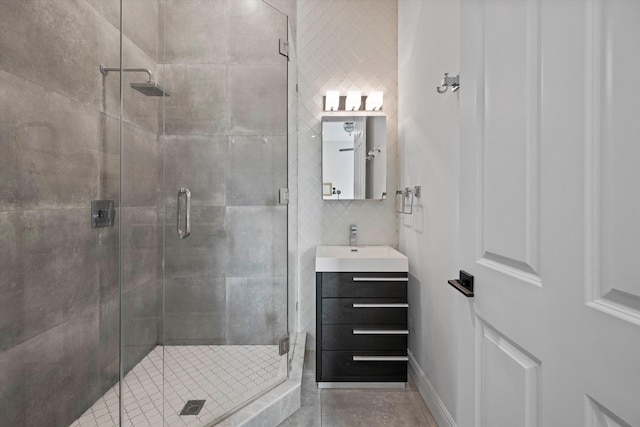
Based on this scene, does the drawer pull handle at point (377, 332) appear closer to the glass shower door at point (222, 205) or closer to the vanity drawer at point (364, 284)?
the vanity drawer at point (364, 284)

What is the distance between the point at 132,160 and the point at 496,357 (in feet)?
4.95

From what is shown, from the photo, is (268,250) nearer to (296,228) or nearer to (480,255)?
(296,228)

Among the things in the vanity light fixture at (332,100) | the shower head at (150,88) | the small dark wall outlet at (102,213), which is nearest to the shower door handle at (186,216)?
the small dark wall outlet at (102,213)

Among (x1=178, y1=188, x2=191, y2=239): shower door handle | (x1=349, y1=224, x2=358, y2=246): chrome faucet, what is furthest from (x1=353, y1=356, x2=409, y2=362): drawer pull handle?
(x1=178, y1=188, x2=191, y2=239): shower door handle

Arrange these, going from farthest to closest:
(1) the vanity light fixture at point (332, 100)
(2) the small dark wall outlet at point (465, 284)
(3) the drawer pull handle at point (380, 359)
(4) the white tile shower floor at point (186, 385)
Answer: (1) the vanity light fixture at point (332, 100) → (3) the drawer pull handle at point (380, 359) → (4) the white tile shower floor at point (186, 385) → (2) the small dark wall outlet at point (465, 284)

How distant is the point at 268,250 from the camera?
2.07 metres

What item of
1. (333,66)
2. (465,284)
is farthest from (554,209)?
(333,66)

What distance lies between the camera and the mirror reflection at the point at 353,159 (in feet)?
8.54

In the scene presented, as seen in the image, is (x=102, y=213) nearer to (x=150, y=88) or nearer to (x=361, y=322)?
(x=150, y=88)

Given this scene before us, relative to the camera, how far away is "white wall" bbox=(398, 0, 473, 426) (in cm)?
163

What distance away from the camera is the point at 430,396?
1.90 metres

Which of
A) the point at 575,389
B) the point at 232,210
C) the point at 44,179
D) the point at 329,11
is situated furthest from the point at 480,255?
the point at 329,11

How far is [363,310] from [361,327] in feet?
0.36

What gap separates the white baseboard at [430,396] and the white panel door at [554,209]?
0.91 meters
